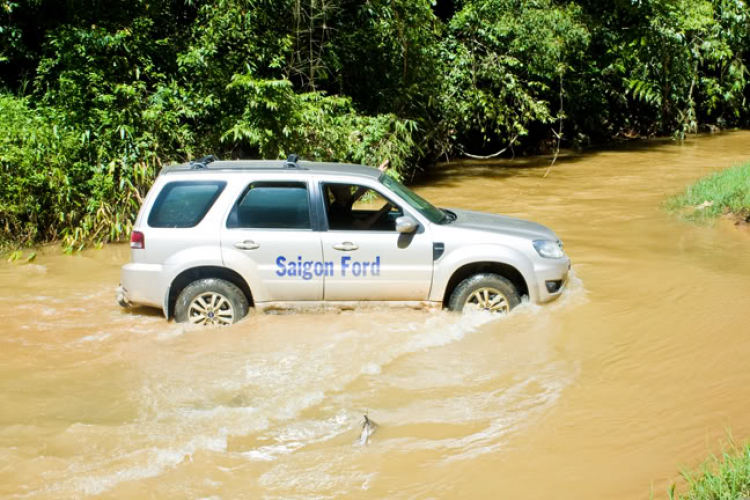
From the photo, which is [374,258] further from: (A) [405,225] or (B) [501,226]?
(B) [501,226]

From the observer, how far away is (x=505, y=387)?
20.4 feet

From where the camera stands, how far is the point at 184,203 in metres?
7.50

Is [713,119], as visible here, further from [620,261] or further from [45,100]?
[45,100]

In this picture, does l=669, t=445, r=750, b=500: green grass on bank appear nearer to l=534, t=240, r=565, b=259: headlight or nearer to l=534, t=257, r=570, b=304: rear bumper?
l=534, t=257, r=570, b=304: rear bumper

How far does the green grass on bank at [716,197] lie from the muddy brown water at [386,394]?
2.37m

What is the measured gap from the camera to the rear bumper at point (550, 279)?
744cm

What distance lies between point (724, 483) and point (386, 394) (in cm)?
284

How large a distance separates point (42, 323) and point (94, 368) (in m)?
1.62

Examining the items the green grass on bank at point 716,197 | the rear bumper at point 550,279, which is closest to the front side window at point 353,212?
the rear bumper at point 550,279

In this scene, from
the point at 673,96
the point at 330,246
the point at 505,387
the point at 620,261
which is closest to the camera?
the point at 505,387

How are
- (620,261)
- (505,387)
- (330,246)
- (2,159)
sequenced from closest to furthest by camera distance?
(505,387) → (330,246) → (620,261) → (2,159)

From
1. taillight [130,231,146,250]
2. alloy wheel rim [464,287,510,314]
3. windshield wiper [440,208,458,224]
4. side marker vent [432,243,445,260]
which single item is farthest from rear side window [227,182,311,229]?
alloy wheel rim [464,287,510,314]

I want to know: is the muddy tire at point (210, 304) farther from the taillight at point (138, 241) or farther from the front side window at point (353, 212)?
the front side window at point (353, 212)

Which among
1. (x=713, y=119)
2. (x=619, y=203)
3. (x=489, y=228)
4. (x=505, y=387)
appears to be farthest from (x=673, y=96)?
(x=505, y=387)
